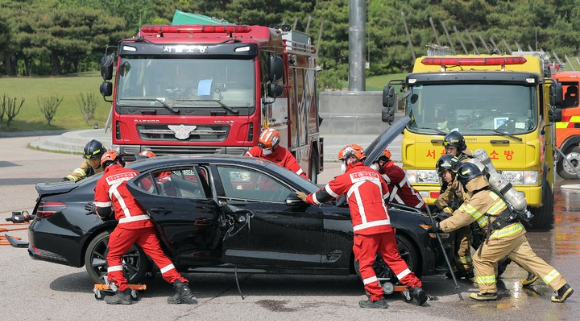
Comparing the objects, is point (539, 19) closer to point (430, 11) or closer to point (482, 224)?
point (430, 11)

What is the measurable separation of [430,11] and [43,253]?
2184 inches

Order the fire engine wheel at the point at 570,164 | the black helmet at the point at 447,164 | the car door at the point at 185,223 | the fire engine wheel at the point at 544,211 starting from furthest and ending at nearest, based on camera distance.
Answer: the fire engine wheel at the point at 570,164
the fire engine wheel at the point at 544,211
the black helmet at the point at 447,164
the car door at the point at 185,223

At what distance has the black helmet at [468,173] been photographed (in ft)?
27.7

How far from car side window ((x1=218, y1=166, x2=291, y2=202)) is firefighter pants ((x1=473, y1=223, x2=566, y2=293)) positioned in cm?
193

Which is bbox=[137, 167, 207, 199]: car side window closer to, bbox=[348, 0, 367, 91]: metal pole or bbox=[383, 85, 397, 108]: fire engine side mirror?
bbox=[383, 85, 397, 108]: fire engine side mirror

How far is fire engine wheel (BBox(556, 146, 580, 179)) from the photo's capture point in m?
20.5

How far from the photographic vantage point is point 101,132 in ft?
112

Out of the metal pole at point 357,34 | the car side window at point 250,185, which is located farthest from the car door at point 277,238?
the metal pole at point 357,34

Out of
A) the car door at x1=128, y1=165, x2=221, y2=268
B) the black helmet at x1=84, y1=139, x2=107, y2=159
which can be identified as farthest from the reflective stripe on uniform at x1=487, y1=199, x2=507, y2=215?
the black helmet at x1=84, y1=139, x2=107, y2=159

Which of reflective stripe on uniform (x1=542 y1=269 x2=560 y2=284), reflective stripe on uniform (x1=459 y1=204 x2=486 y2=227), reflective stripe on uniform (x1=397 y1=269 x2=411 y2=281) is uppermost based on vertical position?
reflective stripe on uniform (x1=459 y1=204 x2=486 y2=227)

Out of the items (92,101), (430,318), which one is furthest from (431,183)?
(92,101)

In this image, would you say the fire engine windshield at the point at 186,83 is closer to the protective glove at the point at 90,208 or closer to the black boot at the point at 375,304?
the protective glove at the point at 90,208

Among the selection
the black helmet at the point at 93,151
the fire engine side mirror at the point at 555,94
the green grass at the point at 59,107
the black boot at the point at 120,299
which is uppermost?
the fire engine side mirror at the point at 555,94

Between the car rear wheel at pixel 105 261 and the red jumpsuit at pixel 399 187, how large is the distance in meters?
3.51
